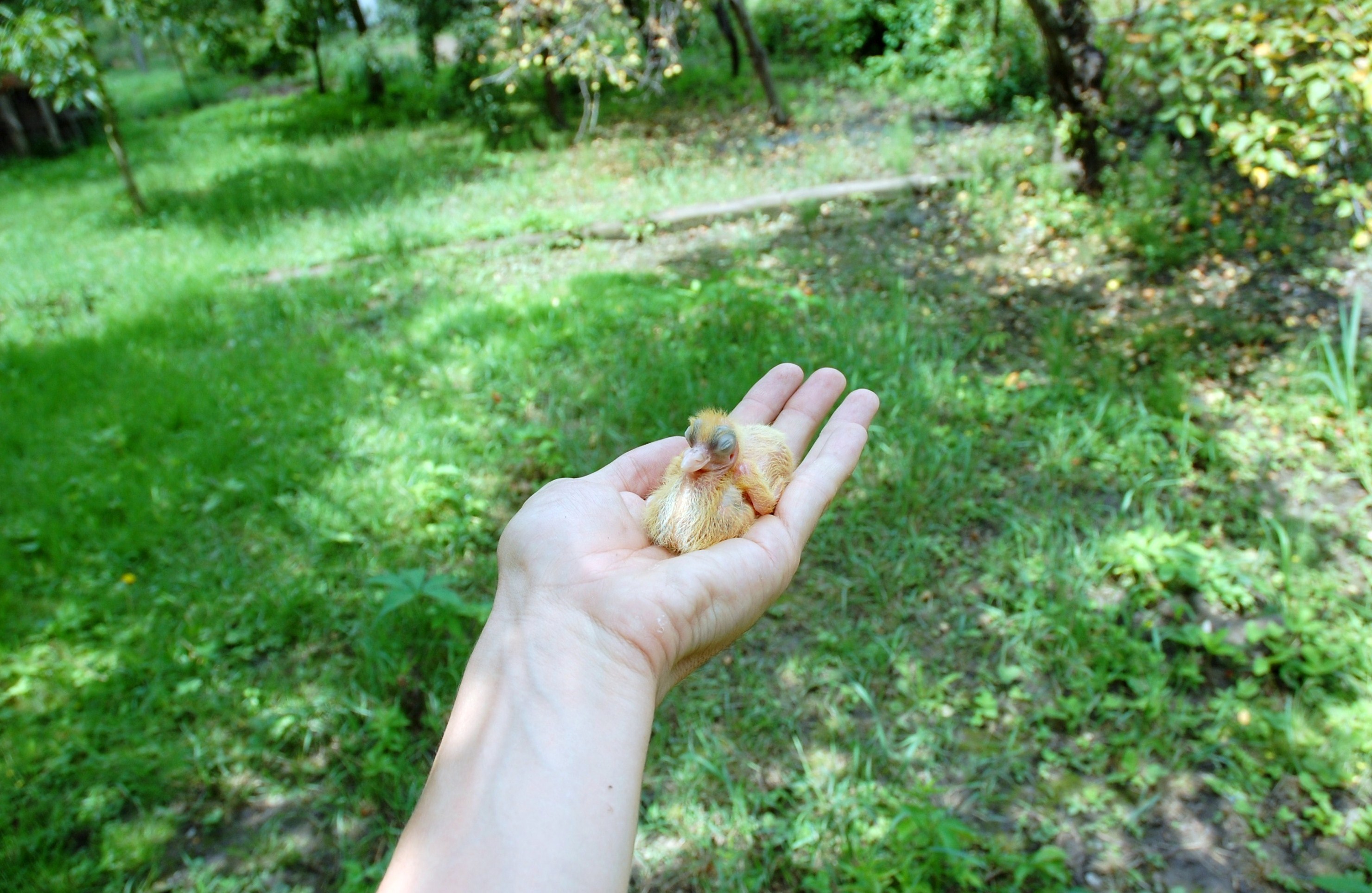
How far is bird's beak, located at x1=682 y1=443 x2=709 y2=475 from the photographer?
7.19 feet

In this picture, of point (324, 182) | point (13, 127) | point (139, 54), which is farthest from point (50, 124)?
point (139, 54)

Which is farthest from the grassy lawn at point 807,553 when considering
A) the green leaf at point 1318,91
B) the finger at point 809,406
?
the green leaf at point 1318,91

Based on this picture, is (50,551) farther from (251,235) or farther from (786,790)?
(251,235)

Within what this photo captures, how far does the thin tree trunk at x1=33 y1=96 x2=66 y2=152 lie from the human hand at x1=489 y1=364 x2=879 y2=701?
764 inches

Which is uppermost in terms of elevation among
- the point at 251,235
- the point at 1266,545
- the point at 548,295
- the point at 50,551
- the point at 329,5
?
the point at 329,5

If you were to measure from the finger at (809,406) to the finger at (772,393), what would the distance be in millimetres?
32

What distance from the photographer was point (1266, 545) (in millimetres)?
3377

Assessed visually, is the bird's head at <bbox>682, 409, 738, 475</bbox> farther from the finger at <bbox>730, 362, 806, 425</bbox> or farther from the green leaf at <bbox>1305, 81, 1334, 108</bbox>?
the green leaf at <bbox>1305, 81, 1334, 108</bbox>

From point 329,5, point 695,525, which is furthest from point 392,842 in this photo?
point 329,5

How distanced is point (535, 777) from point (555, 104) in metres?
11.1

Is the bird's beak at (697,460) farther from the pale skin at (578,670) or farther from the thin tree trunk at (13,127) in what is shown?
the thin tree trunk at (13,127)

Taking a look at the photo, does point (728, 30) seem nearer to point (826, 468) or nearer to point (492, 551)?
point (492, 551)

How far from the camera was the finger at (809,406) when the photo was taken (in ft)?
9.29

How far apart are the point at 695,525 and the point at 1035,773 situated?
5.55 ft
